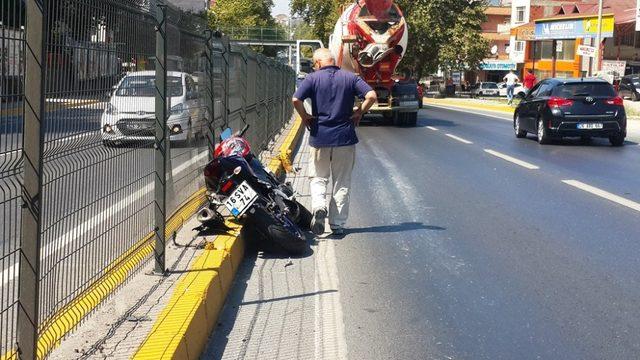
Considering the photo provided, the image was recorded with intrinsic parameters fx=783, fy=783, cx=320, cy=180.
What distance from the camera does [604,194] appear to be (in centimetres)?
1093

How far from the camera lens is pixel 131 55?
4977 millimetres

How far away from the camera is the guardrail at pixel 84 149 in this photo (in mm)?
3164

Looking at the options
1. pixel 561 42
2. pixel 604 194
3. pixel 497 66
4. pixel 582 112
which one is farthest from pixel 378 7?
pixel 497 66

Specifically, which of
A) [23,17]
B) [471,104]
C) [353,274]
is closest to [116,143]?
[23,17]

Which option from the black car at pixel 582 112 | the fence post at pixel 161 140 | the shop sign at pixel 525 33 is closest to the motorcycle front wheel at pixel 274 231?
the fence post at pixel 161 140

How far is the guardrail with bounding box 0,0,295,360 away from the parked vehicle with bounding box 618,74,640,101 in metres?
41.3

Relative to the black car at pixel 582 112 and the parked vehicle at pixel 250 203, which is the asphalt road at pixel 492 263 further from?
the black car at pixel 582 112

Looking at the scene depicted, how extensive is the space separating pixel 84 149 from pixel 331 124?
4096 mm

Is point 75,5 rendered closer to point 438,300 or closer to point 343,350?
point 343,350

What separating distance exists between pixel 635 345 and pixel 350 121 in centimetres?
392

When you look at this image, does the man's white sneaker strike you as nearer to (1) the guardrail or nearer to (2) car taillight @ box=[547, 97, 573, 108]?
(1) the guardrail

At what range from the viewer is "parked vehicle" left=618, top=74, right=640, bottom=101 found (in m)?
44.0

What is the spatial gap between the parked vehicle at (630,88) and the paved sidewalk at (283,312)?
40.8m

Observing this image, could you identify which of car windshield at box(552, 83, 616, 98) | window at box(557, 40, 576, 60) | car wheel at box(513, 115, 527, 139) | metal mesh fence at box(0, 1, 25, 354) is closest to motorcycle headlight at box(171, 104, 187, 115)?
metal mesh fence at box(0, 1, 25, 354)
